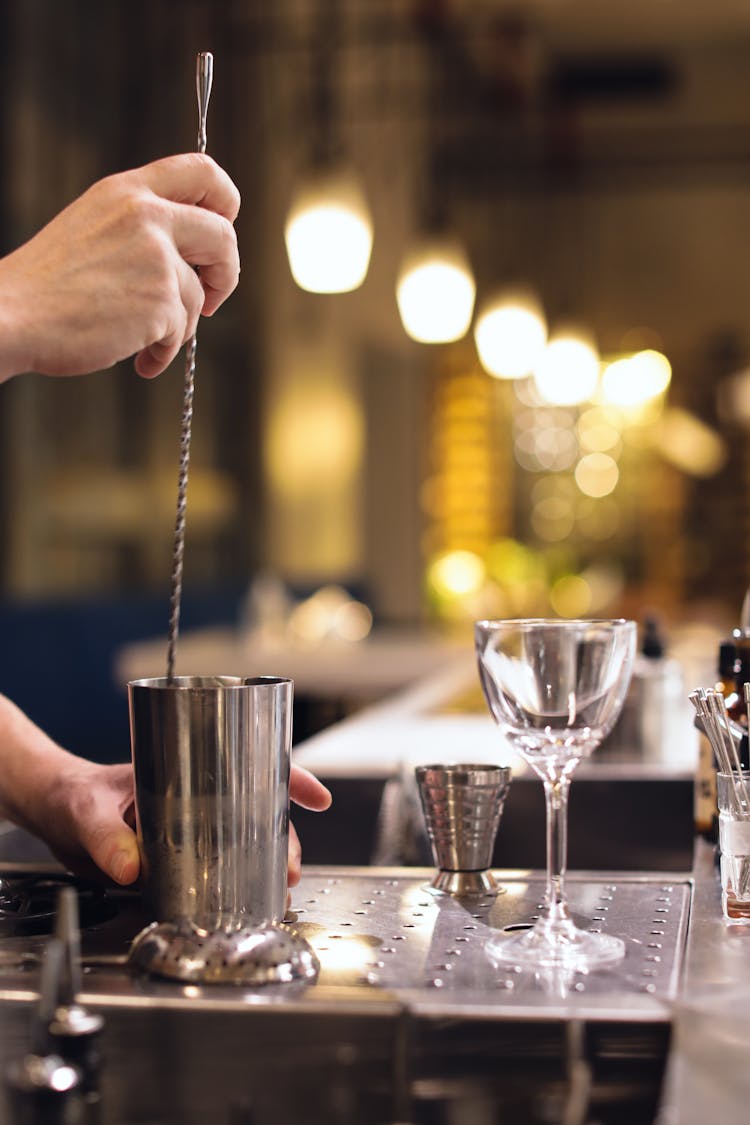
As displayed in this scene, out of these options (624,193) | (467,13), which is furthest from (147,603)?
(624,193)

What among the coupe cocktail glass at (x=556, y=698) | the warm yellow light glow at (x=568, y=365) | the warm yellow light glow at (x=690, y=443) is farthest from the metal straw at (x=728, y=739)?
the warm yellow light glow at (x=690, y=443)

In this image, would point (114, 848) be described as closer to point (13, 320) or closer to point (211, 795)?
point (211, 795)

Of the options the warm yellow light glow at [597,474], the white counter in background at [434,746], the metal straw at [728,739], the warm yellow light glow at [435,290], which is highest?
the warm yellow light glow at [435,290]

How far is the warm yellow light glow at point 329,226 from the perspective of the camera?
4402 mm

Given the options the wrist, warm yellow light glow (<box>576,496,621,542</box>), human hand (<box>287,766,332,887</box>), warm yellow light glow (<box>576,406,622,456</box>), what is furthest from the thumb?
warm yellow light glow (<box>576,406,622,456</box>)

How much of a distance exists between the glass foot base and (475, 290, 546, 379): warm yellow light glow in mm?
5747

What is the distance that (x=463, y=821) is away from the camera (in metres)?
1.14

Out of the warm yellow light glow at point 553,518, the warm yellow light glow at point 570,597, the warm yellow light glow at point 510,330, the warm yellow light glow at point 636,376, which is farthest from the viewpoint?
the warm yellow light glow at point 553,518

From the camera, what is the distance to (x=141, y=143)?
22.3 feet

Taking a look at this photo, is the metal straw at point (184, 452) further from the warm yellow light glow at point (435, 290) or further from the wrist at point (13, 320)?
the warm yellow light glow at point (435, 290)

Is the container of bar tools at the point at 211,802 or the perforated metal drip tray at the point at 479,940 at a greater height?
the container of bar tools at the point at 211,802

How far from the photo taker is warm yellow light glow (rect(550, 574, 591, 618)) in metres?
8.50

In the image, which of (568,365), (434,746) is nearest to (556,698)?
(434,746)

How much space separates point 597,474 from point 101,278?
572 inches
